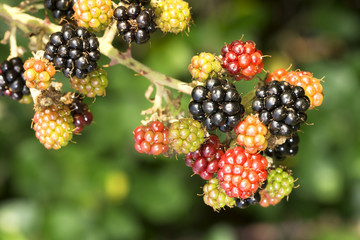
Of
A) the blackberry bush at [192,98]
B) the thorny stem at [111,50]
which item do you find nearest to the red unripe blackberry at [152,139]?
the blackberry bush at [192,98]

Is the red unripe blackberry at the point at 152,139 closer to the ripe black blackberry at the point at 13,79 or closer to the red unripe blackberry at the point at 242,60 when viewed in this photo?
the red unripe blackberry at the point at 242,60

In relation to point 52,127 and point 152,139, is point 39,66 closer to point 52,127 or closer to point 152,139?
point 52,127

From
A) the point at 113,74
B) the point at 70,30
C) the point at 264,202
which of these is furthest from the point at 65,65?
the point at 113,74

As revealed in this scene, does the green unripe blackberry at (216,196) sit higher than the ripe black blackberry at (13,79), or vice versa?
the ripe black blackberry at (13,79)

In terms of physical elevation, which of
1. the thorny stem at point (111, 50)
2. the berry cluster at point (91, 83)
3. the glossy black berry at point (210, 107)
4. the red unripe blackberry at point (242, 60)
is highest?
the red unripe blackberry at point (242, 60)

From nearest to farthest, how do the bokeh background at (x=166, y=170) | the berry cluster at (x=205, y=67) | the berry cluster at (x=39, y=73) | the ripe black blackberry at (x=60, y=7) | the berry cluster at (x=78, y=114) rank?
the berry cluster at (x=39, y=73)
the berry cluster at (x=205, y=67)
the berry cluster at (x=78, y=114)
the ripe black blackberry at (x=60, y=7)
the bokeh background at (x=166, y=170)

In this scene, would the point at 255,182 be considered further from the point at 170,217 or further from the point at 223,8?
the point at 223,8

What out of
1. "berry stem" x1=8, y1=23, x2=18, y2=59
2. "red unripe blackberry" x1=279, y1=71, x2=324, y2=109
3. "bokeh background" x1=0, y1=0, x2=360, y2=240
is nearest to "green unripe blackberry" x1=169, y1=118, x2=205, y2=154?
"red unripe blackberry" x1=279, y1=71, x2=324, y2=109

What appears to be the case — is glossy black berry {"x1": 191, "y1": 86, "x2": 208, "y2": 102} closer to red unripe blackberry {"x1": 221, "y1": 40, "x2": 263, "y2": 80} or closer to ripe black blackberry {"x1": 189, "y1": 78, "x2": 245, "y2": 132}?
ripe black blackberry {"x1": 189, "y1": 78, "x2": 245, "y2": 132}
